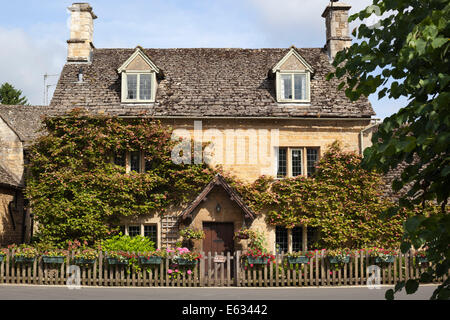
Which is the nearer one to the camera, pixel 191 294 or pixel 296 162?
pixel 191 294

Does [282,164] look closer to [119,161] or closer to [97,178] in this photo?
[119,161]

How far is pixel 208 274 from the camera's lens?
1606 centimetres

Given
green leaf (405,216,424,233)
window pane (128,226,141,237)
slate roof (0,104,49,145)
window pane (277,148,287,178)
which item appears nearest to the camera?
green leaf (405,216,424,233)

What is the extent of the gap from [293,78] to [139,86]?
7.32m

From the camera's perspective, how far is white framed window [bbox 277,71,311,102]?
2116 centimetres

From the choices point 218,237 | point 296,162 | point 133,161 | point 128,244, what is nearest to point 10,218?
point 133,161

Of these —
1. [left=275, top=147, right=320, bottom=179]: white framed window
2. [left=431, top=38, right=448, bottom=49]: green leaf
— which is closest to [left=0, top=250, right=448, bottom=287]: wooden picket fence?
[left=275, top=147, right=320, bottom=179]: white framed window

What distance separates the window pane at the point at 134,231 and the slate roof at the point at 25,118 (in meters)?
11.1

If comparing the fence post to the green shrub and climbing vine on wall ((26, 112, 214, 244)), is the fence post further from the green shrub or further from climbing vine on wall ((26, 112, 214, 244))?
climbing vine on wall ((26, 112, 214, 244))

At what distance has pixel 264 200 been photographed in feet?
64.1

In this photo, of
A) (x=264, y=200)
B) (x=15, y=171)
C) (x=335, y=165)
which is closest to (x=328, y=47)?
(x=335, y=165)

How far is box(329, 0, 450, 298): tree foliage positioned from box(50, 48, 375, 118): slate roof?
16.0 meters

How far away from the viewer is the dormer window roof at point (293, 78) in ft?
69.3

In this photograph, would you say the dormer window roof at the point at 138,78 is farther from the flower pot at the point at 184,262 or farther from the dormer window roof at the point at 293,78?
the flower pot at the point at 184,262
